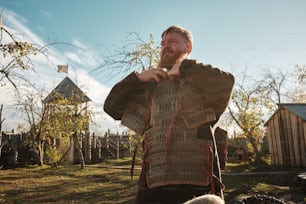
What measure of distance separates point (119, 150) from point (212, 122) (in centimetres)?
3032

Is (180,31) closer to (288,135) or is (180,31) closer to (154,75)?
(154,75)

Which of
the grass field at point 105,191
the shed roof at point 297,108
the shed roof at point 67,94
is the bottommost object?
the grass field at point 105,191

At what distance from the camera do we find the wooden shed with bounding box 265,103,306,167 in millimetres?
16844

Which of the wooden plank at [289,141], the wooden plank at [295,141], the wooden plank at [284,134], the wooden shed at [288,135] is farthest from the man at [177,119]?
the wooden plank at [284,134]

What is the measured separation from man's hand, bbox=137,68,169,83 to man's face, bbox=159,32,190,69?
0.16 metres

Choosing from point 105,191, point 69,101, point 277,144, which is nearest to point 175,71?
point 105,191

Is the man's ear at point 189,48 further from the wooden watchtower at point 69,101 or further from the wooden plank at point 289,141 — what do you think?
the wooden watchtower at point 69,101

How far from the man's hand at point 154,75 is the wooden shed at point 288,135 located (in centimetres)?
1637

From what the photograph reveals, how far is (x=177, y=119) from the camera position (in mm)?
1855

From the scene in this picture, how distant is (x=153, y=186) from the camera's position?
1778mm

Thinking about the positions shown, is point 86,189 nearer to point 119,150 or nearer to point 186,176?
point 186,176

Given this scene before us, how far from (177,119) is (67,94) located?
2472cm

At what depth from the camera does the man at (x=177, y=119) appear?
1.74 m

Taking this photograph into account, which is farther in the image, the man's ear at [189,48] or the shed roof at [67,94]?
the shed roof at [67,94]
